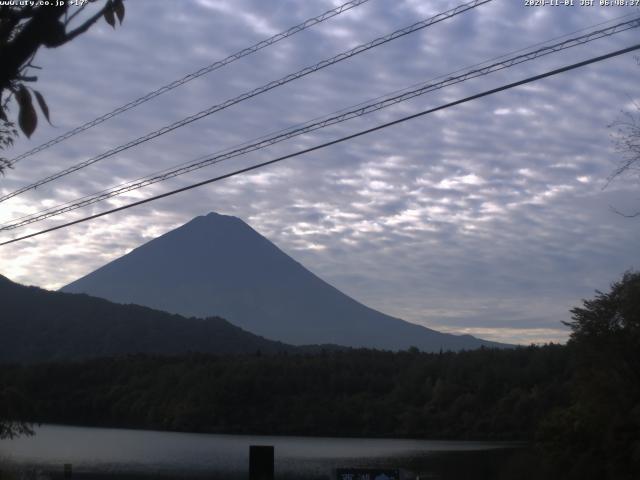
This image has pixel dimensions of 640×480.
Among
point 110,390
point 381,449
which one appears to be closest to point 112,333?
point 110,390

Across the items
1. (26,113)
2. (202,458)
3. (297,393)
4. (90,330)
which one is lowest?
(202,458)

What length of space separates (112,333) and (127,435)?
50764 mm

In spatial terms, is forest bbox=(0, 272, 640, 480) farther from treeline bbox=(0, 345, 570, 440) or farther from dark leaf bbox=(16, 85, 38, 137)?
dark leaf bbox=(16, 85, 38, 137)

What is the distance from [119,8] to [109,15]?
6 cm

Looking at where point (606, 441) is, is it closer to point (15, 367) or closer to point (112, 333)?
point (15, 367)

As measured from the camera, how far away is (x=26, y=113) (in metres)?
3.66

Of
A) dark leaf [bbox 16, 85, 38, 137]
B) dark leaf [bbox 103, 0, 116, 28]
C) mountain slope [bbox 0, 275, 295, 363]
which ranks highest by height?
mountain slope [bbox 0, 275, 295, 363]

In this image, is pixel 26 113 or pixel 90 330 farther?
pixel 90 330

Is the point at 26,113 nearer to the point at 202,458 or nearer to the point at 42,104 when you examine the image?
the point at 42,104

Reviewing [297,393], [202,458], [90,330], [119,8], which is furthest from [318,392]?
[119,8]

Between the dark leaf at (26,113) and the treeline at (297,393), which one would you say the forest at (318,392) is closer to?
the treeline at (297,393)

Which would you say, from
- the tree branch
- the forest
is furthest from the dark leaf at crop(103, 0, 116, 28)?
the forest

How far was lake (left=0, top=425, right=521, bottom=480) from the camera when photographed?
38125 mm

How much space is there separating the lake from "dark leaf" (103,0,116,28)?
24.0 metres
